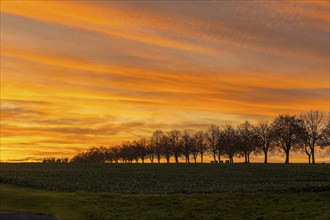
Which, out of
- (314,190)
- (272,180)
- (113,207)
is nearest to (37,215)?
(113,207)

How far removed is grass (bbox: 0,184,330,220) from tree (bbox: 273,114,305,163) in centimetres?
8910

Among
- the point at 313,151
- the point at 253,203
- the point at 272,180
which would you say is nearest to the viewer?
the point at 253,203

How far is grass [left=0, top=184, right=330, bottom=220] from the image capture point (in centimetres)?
4234

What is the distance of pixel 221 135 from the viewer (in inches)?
6526

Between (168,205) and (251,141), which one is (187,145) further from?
(168,205)

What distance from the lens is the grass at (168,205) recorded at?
4234 centimetres

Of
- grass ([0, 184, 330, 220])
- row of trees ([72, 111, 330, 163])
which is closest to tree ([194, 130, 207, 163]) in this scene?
row of trees ([72, 111, 330, 163])

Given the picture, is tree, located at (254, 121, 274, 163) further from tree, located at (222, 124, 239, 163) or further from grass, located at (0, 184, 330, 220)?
grass, located at (0, 184, 330, 220)

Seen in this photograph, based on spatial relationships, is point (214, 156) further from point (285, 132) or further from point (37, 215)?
point (37, 215)

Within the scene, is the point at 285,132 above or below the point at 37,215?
above

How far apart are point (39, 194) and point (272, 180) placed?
41458 mm

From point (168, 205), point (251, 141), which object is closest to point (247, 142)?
point (251, 141)

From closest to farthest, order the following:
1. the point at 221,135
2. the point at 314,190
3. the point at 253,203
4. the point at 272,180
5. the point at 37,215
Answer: the point at 37,215, the point at 253,203, the point at 314,190, the point at 272,180, the point at 221,135

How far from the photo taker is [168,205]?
4622 centimetres
